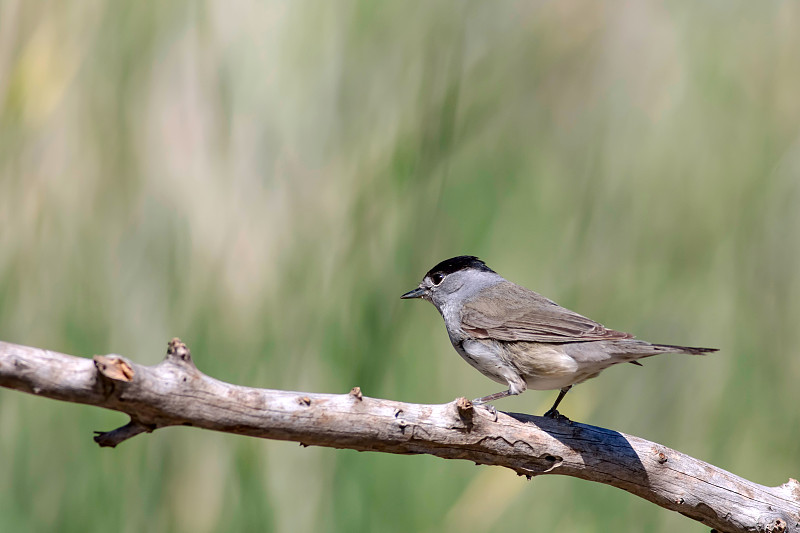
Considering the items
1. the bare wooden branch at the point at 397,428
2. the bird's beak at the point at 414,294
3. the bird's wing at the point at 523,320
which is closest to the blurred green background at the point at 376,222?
the bird's beak at the point at 414,294

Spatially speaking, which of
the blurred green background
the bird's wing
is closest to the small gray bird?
the bird's wing

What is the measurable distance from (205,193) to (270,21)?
78 centimetres

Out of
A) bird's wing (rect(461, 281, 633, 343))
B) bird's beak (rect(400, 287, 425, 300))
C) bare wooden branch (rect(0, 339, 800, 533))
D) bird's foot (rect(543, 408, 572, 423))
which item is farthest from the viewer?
bird's beak (rect(400, 287, 425, 300))

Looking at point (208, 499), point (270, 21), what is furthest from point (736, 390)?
point (270, 21)

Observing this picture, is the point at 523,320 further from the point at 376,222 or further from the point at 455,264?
the point at 376,222

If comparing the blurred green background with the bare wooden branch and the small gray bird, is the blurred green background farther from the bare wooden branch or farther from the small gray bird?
the bare wooden branch

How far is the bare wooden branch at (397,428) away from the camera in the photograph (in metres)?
1.29

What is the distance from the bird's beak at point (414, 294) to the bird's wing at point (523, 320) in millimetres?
199

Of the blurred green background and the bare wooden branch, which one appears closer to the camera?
the bare wooden branch

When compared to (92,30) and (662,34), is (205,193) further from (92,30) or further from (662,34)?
(662,34)

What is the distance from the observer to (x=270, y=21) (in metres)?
2.83

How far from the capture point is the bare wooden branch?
129 centimetres

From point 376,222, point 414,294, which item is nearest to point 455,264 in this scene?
point 414,294

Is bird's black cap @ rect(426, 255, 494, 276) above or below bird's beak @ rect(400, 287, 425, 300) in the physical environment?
above
